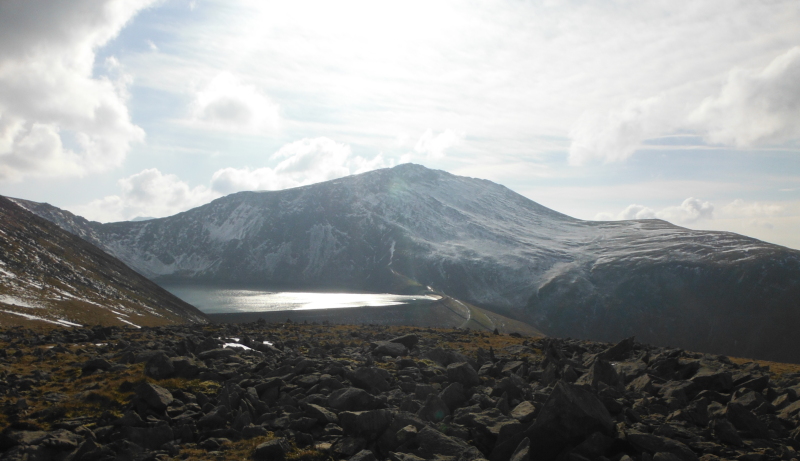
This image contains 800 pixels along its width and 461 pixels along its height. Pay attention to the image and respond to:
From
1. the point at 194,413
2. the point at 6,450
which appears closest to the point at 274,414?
the point at 194,413

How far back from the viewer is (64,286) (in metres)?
105

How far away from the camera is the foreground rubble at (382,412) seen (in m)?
17.7

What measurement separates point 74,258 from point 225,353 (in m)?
128

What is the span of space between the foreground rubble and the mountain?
53.6 meters

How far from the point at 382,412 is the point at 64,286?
377 ft

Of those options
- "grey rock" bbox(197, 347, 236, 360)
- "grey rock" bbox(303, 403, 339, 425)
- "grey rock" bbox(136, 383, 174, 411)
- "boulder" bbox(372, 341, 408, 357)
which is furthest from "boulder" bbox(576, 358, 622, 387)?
"grey rock" bbox(197, 347, 236, 360)

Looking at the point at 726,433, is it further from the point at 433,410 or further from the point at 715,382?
the point at 433,410

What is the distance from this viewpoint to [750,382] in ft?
81.0

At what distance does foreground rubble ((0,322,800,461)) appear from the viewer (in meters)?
17.7

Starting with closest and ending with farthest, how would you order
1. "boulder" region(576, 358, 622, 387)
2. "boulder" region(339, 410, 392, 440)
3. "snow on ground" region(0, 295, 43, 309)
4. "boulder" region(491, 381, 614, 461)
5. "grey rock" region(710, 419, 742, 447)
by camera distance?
"boulder" region(491, 381, 614, 461) < "grey rock" region(710, 419, 742, 447) < "boulder" region(339, 410, 392, 440) < "boulder" region(576, 358, 622, 387) < "snow on ground" region(0, 295, 43, 309)

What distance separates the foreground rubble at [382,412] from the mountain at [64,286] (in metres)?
53.6

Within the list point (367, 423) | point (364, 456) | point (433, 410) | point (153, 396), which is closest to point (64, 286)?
point (153, 396)

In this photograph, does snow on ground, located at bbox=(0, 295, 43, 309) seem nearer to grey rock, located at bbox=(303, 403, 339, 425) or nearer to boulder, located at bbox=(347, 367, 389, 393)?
boulder, located at bbox=(347, 367, 389, 393)

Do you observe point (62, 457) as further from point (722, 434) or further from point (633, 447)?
point (722, 434)
